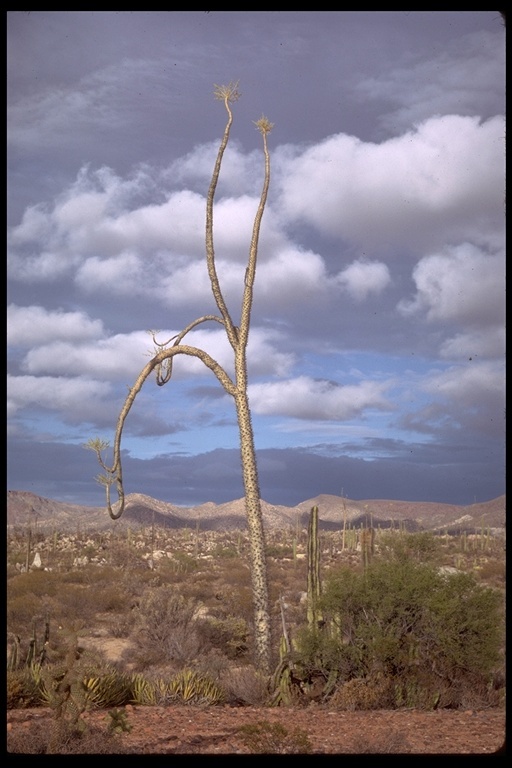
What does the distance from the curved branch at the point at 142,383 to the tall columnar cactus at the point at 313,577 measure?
2.91 meters

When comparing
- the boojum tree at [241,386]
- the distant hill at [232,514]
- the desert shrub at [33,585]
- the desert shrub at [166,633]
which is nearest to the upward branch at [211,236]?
the boojum tree at [241,386]

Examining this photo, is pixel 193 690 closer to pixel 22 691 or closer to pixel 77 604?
pixel 22 691

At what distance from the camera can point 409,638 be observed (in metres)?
11.2

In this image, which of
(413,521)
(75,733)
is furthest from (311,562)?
(413,521)

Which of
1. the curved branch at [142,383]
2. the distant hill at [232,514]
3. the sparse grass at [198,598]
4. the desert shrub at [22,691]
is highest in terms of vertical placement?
the curved branch at [142,383]

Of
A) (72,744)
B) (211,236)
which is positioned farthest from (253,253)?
(72,744)

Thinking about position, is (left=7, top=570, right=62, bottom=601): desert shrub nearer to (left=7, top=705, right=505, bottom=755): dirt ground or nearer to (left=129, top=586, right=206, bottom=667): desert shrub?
(left=129, top=586, right=206, bottom=667): desert shrub

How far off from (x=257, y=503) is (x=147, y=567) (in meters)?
22.8

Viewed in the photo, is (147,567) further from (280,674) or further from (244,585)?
(280,674)

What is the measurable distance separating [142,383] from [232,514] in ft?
260

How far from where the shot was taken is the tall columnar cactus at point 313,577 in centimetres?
1214

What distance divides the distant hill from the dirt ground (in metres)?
69.0

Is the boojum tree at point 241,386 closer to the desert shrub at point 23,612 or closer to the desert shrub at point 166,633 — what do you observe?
the desert shrub at point 166,633

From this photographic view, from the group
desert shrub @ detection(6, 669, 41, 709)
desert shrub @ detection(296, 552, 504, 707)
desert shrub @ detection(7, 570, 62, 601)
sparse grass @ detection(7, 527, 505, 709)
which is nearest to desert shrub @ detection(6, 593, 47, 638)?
sparse grass @ detection(7, 527, 505, 709)
